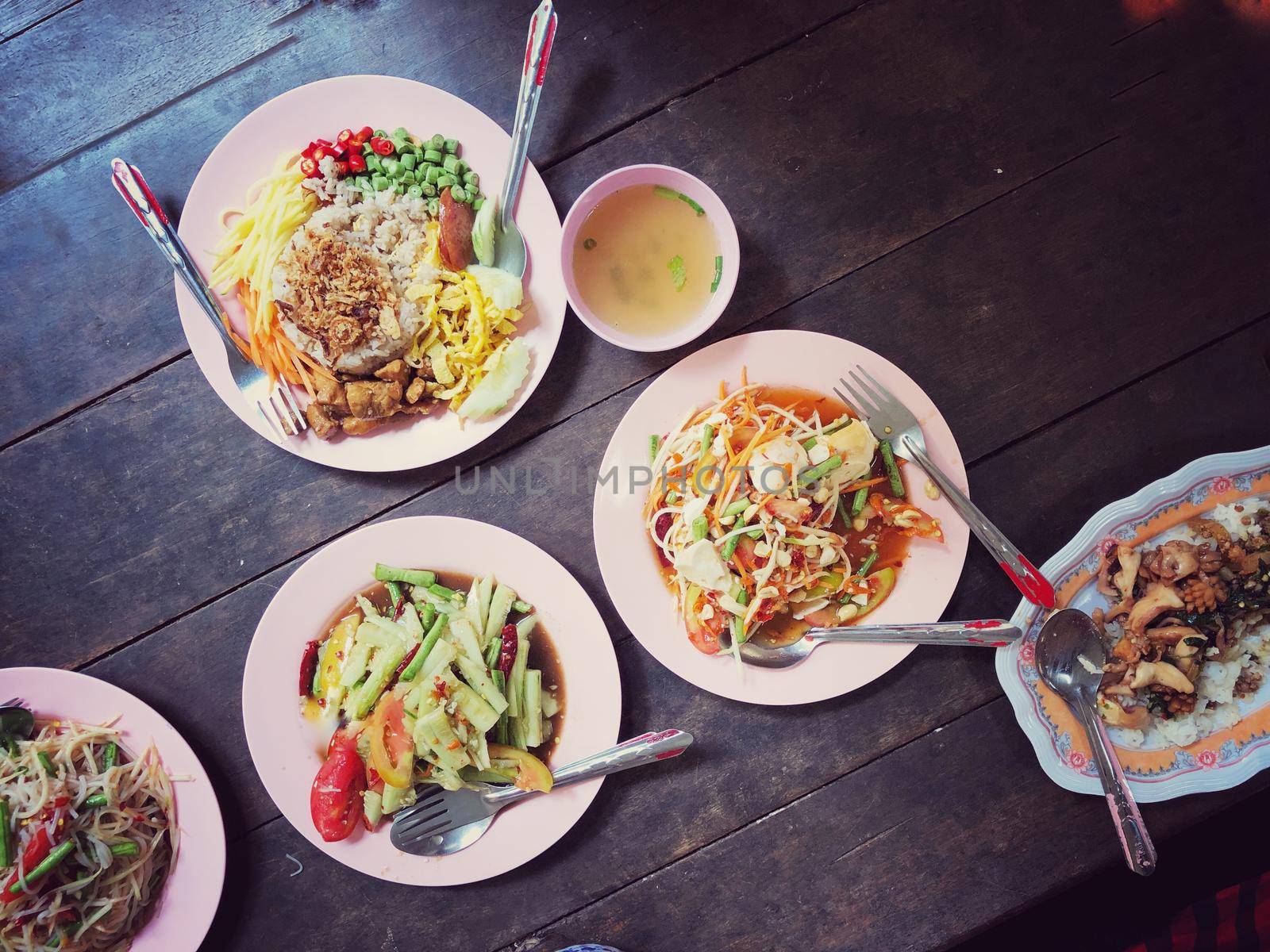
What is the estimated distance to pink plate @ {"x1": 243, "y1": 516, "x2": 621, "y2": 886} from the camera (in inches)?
77.8

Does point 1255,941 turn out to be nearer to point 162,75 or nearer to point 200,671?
point 200,671

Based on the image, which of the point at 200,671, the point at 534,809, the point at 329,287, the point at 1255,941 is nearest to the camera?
the point at 329,287

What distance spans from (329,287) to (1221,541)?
2523 mm

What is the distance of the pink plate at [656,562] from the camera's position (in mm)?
2006

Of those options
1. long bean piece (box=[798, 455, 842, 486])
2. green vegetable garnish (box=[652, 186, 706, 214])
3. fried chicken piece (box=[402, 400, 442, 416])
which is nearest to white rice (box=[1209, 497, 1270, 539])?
long bean piece (box=[798, 455, 842, 486])

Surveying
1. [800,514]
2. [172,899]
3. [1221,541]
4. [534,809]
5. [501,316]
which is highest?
[501,316]

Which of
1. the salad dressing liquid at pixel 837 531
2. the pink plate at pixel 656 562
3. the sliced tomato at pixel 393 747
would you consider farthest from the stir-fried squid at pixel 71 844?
the salad dressing liquid at pixel 837 531

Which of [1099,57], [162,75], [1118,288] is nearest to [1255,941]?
[1118,288]

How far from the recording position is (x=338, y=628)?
202 centimetres

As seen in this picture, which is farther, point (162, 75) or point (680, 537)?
point (162, 75)

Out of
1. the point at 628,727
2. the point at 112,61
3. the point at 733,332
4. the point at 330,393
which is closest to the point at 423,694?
the point at 628,727

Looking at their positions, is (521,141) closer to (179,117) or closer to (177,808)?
(179,117)

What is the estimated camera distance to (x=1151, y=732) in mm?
2109

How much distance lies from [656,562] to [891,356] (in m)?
0.93
